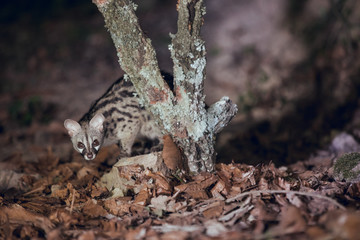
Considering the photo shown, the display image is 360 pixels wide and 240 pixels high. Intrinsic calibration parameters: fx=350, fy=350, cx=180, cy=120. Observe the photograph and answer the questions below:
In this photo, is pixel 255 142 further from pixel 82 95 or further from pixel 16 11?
pixel 16 11

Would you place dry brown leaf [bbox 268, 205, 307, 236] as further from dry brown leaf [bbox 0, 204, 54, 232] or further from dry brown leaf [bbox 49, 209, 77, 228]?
dry brown leaf [bbox 0, 204, 54, 232]

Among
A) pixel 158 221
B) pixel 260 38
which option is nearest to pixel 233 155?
pixel 158 221

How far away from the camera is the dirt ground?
10.7ft

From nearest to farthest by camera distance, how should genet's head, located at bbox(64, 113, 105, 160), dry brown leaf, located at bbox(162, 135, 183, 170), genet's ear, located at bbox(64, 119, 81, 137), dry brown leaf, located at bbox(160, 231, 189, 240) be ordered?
dry brown leaf, located at bbox(160, 231, 189, 240), dry brown leaf, located at bbox(162, 135, 183, 170), genet's head, located at bbox(64, 113, 105, 160), genet's ear, located at bbox(64, 119, 81, 137)

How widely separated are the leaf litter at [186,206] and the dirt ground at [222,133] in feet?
0.05

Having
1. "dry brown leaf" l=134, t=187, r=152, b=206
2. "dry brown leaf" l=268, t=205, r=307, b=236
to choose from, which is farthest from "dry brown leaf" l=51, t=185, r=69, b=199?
"dry brown leaf" l=268, t=205, r=307, b=236

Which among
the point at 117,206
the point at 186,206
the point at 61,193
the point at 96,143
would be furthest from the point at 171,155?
the point at 96,143

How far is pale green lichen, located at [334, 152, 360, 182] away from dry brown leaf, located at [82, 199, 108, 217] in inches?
106

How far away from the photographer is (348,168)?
406 cm

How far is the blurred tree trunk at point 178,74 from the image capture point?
12.4 ft

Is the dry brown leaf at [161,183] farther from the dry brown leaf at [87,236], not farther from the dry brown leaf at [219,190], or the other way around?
the dry brown leaf at [87,236]

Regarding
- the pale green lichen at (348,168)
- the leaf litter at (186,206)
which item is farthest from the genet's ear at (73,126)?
the pale green lichen at (348,168)

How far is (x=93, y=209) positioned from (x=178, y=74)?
5.71 feet

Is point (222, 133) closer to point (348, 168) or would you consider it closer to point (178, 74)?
point (348, 168)
